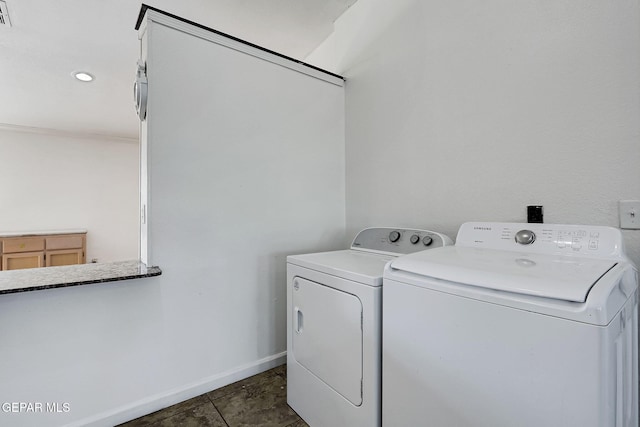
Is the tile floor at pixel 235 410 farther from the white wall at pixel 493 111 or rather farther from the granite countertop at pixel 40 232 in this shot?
the granite countertop at pixel 40 232

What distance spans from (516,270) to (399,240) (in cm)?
84

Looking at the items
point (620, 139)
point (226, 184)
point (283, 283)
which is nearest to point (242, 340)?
point (283, 283)

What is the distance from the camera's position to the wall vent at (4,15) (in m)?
1.98

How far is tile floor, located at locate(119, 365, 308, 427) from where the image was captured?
1480mm

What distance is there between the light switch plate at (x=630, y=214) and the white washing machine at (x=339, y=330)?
2.06ft

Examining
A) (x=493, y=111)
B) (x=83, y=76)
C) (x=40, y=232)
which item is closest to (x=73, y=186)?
(x=40, y=232)

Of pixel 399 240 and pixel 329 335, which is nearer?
pixel 329 335

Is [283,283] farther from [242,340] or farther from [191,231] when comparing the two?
[191,231]

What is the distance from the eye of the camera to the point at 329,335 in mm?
1321

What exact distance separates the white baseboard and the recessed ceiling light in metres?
3.11

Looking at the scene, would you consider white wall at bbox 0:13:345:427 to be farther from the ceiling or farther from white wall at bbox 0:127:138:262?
white wall at bbox 0:127:138:262

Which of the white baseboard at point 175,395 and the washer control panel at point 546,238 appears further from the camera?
the white baseboard at point 175,395

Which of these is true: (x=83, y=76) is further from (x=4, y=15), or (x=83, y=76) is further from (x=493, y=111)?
(x=493, y=111)

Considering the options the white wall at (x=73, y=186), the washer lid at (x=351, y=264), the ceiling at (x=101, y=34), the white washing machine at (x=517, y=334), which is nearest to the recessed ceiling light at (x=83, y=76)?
the ceiling at (x=101, y=34)
